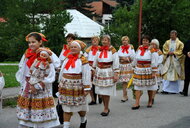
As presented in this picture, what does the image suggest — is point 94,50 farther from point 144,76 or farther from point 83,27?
point 83,27

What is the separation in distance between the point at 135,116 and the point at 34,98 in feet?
10.4

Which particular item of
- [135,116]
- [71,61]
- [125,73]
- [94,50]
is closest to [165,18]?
[125,73]

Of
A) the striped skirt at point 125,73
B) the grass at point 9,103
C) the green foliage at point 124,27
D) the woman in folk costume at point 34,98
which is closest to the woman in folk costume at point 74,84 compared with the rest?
the woman in folk costume at point 34,98

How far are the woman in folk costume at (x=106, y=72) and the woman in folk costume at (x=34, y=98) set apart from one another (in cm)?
256

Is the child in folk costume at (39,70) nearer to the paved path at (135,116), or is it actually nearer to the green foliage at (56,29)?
the paved path at (135,116)

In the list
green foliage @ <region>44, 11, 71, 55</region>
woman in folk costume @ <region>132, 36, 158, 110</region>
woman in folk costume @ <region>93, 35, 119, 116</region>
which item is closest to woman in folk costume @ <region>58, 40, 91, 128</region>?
woman in folk costume @ <region>93, 35, 119, 116</region>

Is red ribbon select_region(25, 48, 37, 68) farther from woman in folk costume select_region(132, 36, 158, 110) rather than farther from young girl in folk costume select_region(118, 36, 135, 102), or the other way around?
young girl in folk costume select_region(118, 36, 135, 102)

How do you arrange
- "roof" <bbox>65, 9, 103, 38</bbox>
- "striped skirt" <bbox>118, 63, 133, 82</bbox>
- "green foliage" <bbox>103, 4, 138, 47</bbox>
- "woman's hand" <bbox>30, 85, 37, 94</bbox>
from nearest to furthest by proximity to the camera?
"woman's hand" <bbox>30, 85, 37, 94</bbox>
"striped skirt" <bbox>118, 63, 133, 82</bbox>
"green foliage" <bbox>103, 4, 138, 47</bbox>
"roof" <bbox>65, 9, 103, 38</bbox>

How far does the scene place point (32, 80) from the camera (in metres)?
5.42

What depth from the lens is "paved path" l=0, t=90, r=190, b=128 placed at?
6.97 meters

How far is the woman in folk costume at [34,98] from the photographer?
5379mm

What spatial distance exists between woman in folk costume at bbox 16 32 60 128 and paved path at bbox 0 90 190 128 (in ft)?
4.75

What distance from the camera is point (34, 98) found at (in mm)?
5406

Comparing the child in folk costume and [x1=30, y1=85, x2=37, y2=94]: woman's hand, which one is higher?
the child in folk costume
